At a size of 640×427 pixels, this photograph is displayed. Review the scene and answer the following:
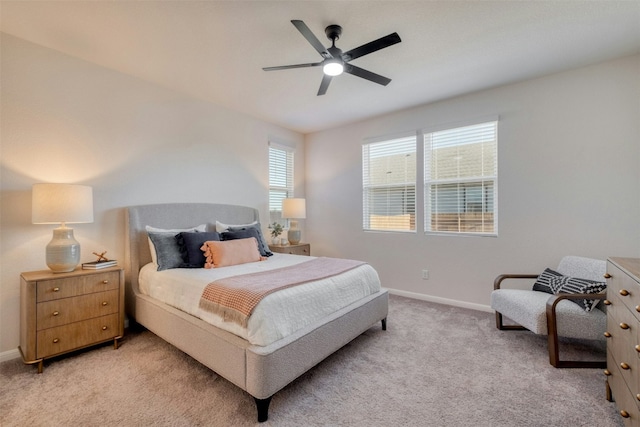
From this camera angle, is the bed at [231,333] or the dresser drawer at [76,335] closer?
the bed at [231,333]

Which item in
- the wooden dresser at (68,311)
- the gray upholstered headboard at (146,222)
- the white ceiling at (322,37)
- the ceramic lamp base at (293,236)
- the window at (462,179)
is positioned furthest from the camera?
the ceramic lamp base at (293,236)

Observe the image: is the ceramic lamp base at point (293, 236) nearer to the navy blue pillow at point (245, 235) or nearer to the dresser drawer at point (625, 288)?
the navy blue pillow at point (245, 235)

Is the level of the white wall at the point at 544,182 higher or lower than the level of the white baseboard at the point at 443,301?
higher

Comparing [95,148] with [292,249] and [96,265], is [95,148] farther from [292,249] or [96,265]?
[292,249]

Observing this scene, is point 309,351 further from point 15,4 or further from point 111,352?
point 15,4

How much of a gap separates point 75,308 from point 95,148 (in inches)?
60.1

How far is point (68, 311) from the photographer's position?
2.31m

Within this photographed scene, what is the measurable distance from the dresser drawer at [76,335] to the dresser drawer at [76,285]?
25cm

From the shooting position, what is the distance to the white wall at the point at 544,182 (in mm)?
2678

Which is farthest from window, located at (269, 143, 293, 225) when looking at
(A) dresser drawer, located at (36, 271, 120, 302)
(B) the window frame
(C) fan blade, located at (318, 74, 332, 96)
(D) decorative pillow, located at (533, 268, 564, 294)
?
(D) decorative pillow, located at (533, 268, 564, 294)

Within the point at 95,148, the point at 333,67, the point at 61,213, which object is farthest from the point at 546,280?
the point at 95,148

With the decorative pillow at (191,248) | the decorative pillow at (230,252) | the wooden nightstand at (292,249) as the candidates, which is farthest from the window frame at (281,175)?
the decorative pillow at (191,248)

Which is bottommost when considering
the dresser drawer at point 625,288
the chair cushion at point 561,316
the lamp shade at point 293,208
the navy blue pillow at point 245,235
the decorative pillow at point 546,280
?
the chair cushion at point 561,316

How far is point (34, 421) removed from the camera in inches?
65.4
